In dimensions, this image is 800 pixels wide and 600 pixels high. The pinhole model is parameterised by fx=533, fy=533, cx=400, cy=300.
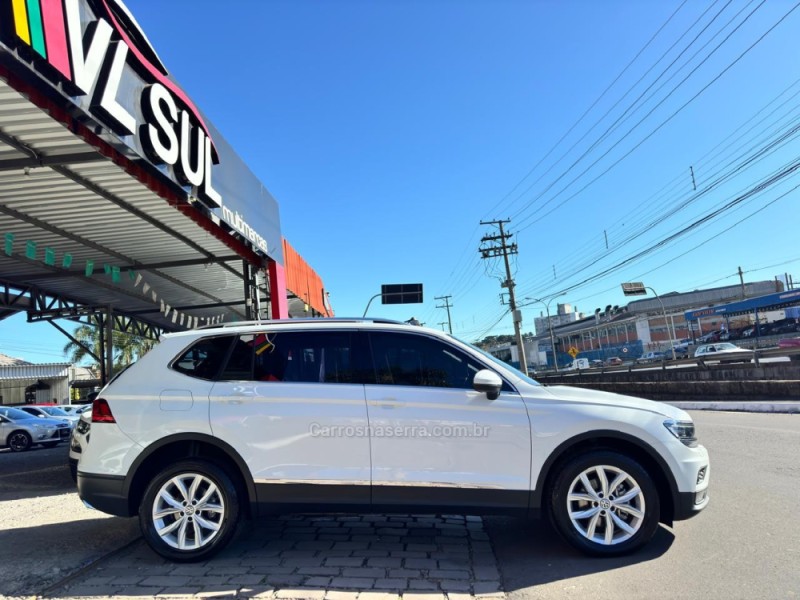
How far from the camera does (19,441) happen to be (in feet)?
51.2

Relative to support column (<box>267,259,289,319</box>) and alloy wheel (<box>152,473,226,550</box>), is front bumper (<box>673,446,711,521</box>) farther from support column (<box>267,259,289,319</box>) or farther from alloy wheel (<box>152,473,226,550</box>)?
support column (<box>267,259,289,319</box>)

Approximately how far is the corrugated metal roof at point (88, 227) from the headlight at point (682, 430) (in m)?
6.28

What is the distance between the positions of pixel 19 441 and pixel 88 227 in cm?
976

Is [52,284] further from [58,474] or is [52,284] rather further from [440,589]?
[440,589]

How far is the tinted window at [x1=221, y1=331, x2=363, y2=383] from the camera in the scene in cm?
437

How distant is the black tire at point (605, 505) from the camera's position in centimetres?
400

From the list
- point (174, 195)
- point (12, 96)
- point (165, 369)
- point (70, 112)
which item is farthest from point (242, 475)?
point (174, 195)

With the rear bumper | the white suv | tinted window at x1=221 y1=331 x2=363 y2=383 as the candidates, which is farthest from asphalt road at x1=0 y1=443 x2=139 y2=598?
tinted window at x1=221 y1=331 x2=363 y2=383

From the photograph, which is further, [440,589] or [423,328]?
[423,328]

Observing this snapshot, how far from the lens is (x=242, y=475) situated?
4.26m

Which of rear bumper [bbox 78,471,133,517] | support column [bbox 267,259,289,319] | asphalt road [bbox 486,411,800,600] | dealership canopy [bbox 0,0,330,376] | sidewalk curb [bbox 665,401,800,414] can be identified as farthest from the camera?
sidewalk curb [bbox 665,401,800,414]

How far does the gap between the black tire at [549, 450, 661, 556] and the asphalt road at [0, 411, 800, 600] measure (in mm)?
150

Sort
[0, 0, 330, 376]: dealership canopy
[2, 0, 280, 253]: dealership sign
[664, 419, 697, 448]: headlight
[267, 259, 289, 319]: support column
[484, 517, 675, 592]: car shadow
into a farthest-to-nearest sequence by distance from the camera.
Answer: [267, 259, 289, 319]: support column < [0, 0, 330, 376]: dealership canopy < [2, 0, 280, 253]: dealership sign < [664, 419, 697, 448]: headlight < [484, 517, 675, 592]: car shadow

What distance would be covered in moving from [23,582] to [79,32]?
4689 millimetres
